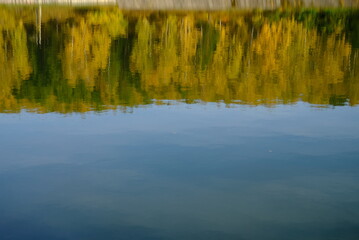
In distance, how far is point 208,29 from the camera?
50.7 m

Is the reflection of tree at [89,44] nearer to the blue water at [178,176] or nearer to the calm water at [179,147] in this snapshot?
the calm water at [179,147]

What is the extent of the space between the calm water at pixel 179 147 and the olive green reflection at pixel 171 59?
0.15m

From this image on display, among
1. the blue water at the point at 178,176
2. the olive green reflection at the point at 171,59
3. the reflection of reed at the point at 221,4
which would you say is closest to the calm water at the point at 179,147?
the blue water at the point at 178,176

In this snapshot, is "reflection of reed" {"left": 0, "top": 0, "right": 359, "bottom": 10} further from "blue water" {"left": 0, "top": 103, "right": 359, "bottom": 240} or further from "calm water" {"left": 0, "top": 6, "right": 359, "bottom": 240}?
"blue water" {"left": 0, "top": 103, "right": 359, "bottom": 240}

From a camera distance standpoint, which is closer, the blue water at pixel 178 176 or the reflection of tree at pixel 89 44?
the blue water at pixel 178 176

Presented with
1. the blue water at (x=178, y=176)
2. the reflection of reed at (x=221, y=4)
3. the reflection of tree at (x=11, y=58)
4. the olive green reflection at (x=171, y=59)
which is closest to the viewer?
the blue water at (x=178, y=176)

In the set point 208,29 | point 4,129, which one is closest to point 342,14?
point 208,29

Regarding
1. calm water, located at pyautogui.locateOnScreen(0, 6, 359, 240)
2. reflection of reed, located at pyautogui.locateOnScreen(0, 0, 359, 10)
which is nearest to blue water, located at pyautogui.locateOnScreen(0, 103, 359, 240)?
calm water, located at pyautogui.locateOnScreen(0, 6, 359, 240)

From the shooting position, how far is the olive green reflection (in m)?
21.1

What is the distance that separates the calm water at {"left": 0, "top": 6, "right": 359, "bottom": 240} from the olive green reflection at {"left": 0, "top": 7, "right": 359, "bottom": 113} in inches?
5.7

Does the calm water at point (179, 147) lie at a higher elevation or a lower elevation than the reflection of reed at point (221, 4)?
lower

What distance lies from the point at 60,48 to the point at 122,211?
29.5 meters

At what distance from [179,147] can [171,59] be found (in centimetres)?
1927

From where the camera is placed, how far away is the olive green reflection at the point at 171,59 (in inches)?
830
